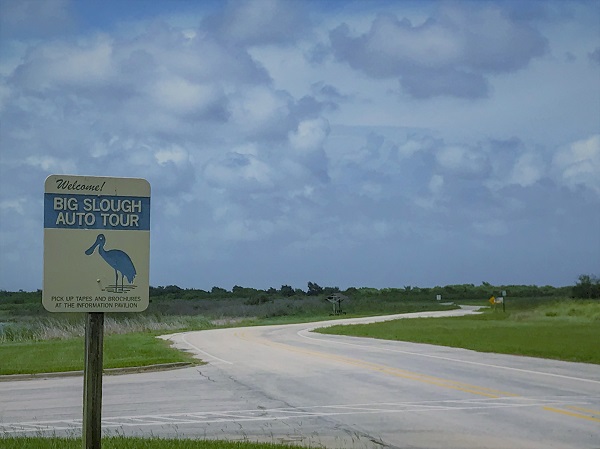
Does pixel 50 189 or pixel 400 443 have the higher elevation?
pixel 50 189

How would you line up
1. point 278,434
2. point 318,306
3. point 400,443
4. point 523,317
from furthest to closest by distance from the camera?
1. point 318,306
2. point 523,317
3. point 278,434
4. point 400,443

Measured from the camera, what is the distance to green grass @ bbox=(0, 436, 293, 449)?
428 inches

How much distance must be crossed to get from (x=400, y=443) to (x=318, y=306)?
83.1 m

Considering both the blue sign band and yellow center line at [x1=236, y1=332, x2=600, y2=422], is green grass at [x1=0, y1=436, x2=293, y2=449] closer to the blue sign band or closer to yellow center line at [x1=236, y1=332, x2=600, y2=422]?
the blue sign band

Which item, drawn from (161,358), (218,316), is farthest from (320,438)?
(218,316)

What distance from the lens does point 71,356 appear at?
2969cm

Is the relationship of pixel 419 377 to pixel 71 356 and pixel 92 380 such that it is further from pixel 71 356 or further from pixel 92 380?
pixel 92 380

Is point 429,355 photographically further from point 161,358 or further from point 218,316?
point 218,316

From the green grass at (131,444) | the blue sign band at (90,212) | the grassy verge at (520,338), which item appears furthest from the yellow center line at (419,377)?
the blue sign band at (90,212)

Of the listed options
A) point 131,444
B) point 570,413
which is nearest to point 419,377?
point 570,413

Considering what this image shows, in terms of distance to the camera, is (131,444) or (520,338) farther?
(520,338)

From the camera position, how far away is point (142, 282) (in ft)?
26.1

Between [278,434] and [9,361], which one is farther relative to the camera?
[9,361]

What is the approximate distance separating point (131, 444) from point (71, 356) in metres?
19.6
